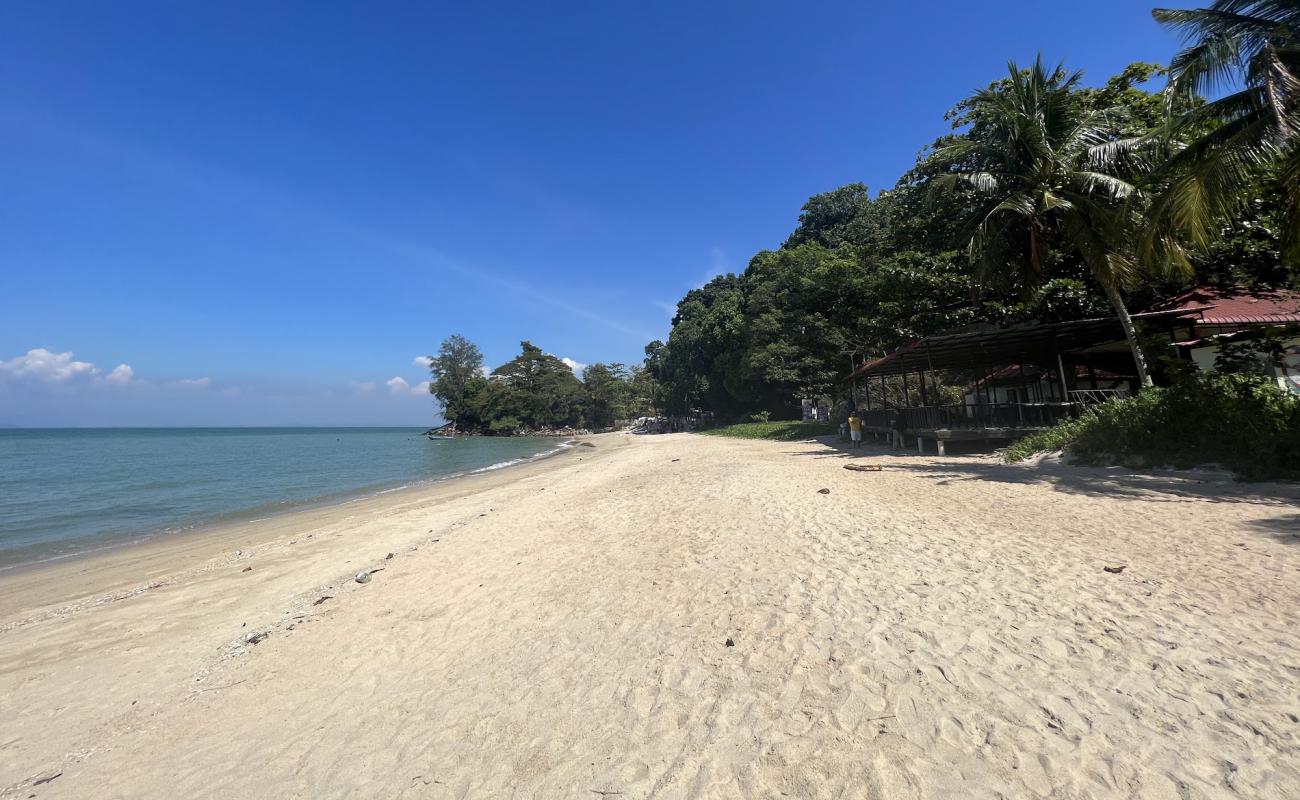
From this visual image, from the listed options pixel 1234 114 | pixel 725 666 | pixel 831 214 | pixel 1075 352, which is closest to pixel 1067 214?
pixel 1234 114

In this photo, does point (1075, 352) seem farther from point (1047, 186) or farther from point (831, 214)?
point (831, 214)

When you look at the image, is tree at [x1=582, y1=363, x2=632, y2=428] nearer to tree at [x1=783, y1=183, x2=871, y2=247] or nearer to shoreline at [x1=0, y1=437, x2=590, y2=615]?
tree at [x1=783, y1=183, x2=871, y2=247]

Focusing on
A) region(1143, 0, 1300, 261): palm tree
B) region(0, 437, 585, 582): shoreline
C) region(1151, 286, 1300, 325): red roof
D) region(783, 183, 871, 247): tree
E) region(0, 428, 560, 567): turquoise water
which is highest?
region(783, 183, 871, 247): tree

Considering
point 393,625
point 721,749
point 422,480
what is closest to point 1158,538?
point 721,749

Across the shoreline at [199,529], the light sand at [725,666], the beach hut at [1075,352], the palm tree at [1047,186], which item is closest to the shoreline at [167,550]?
the shoreline at [199,529]

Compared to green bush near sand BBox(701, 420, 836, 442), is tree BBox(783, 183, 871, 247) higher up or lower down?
higher up

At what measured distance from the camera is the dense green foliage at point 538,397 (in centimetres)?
8419

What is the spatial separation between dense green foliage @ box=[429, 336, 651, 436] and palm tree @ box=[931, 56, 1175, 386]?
73.2 metres

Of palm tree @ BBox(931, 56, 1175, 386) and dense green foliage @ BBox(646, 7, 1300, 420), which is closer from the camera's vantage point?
dense green foliage @ BBox(646, 7, 1300, 420)

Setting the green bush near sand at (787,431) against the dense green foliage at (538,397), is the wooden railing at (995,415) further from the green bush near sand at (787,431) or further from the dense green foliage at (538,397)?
the dense green foliage at (538,397)

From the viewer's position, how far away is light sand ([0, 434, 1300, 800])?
280 centimetres

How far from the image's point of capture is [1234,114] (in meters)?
10.2

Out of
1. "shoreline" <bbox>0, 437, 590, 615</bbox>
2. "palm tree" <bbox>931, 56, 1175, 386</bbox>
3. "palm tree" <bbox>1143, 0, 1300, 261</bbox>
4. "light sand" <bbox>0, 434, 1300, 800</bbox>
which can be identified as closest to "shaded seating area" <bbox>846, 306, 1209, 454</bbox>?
"palm tree" <bbox>931, 56, 1175, 386</bbox>

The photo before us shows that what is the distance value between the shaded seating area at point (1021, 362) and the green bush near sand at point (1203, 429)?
103 inches
